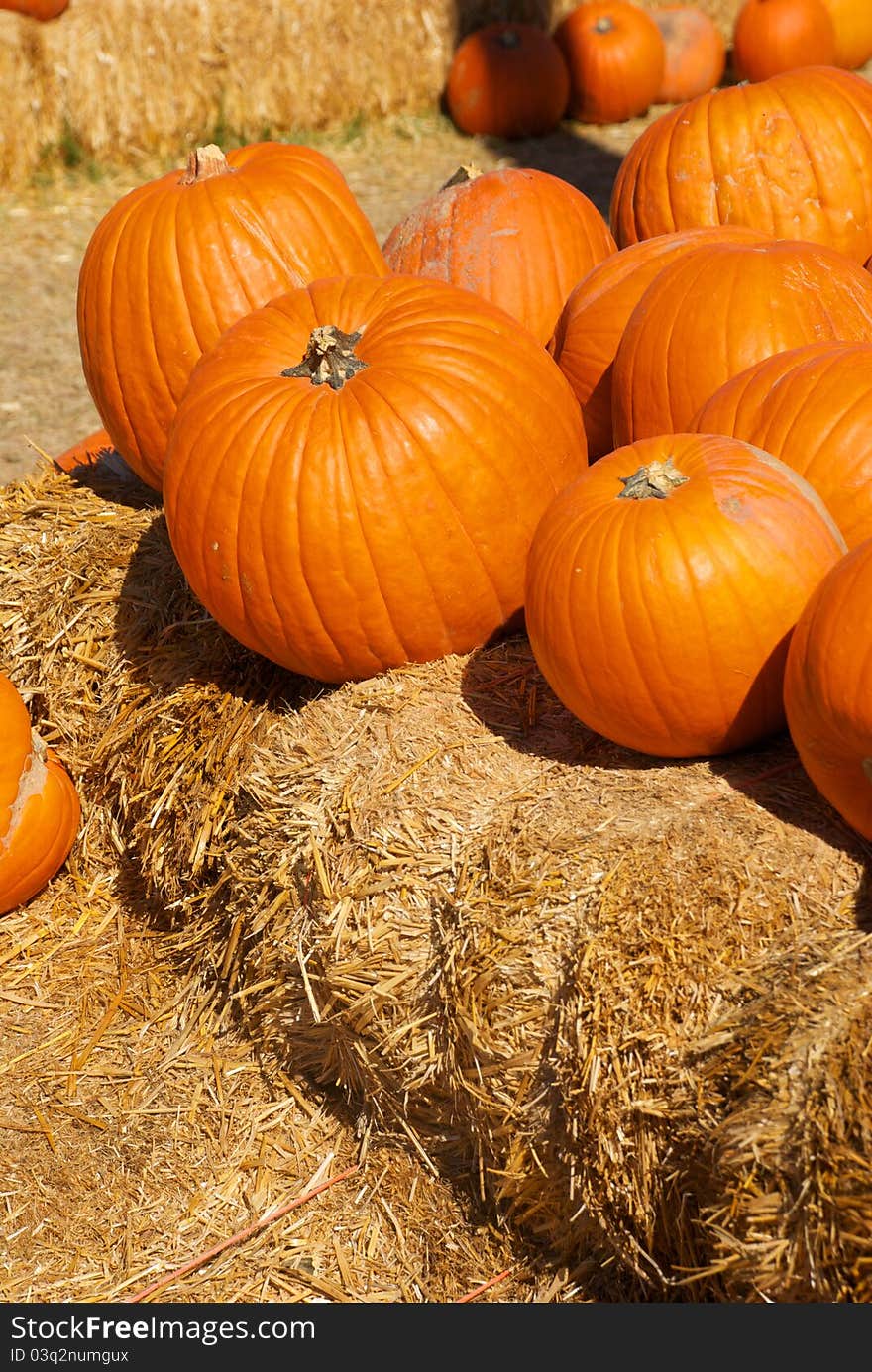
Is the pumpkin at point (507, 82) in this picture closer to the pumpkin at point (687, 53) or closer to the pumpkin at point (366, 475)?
the pumpkin at point (687, 53)

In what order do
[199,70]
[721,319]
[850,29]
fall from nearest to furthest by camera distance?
[721,319], [199,70], [850,29]

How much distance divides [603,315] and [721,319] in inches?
18.3

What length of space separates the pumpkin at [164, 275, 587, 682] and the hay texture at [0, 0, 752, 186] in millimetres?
6605

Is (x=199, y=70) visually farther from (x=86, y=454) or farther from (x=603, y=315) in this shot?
(x=603, y=315)

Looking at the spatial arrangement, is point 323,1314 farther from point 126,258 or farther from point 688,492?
point 126,258

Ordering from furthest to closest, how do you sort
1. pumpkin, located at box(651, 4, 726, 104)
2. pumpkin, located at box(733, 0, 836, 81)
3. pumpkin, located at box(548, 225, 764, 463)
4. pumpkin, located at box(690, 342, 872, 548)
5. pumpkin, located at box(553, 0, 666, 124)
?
pumpkin, located at box(651, 4, 726, 104) < pumpkin, located at box(553, 0, 666, 124) < pumpkin, located at box(733, 0, 836, 81) < pumpkin, located at box(548, 225, 764, 463) < pumpkin, located at box(690, 342, 872, 548)

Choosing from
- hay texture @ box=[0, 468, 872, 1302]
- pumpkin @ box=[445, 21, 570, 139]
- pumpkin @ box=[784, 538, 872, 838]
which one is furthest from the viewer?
pumpkin @ box=[445, 21, 570, 139]

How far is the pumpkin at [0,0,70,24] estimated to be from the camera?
8477 millimetres

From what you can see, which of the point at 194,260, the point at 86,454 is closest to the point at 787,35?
the point at 86,454

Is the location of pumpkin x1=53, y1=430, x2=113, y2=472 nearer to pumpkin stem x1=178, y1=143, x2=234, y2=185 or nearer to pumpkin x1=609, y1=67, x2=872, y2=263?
pumpkin stem x1=178, y1=143, x2=234, y2=185

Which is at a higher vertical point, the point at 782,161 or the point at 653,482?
the point at 782,161

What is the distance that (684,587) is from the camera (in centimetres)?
252

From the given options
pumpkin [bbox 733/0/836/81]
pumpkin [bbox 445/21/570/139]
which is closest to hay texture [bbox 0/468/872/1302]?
pumpkin [bbox 445/21/570/139]

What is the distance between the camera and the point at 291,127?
31.8ft
